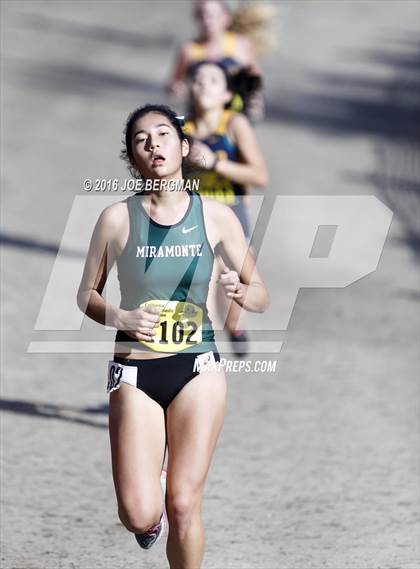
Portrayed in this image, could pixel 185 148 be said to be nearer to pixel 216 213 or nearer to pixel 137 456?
pixel 216 213

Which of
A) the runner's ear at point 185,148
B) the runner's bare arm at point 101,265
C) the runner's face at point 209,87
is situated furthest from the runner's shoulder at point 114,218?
the runner's face at point 209,87

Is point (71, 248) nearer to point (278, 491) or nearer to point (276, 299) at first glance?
point (276, 299)

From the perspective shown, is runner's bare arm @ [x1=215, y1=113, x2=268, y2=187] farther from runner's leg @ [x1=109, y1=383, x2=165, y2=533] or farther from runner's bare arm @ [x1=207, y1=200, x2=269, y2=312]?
runner's leg @ [x1=109, y1=383, x2=165, y2=533]

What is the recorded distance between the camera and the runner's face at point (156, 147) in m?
5.55

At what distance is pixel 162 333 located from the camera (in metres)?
5.66

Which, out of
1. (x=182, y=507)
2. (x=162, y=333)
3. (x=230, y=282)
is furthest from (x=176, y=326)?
(x=182, y=507)

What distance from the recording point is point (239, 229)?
581 cm

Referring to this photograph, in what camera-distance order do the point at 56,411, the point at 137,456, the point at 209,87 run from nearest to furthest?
the point at 137,456 < the point at 209,87 < the point at 56,411

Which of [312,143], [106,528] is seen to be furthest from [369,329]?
[312,143]

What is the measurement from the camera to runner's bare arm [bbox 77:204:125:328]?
5684 millimetres

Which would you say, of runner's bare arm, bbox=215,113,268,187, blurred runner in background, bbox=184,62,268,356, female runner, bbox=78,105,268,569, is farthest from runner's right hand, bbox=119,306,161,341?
runner's bare arm, bbox=215,113,268,187

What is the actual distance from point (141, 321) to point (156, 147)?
0.69 metres

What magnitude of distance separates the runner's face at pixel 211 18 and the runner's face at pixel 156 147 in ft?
22.2

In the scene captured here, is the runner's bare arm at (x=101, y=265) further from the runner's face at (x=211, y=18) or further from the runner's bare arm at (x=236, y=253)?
the runner's face at (x=211, y=18)
